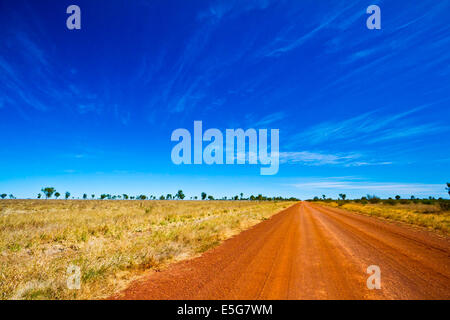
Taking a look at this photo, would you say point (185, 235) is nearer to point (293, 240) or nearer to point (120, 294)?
point (293, 240)

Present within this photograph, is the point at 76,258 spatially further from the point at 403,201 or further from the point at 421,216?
the point at 403,201

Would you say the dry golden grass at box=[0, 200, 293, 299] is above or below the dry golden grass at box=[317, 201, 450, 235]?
above

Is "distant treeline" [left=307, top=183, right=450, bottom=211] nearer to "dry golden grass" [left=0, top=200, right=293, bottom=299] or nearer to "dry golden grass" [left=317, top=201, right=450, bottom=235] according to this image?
"dry golden grass" [left=317, top=201, right=450, bottom=235]

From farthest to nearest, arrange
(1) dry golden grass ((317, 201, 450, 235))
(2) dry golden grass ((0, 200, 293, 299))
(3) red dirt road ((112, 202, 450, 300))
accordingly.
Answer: (1) dry golden grass ((317, 201, 450, 235)) < (2) dry golden grass ((0, 200, 293, 299)) < (3) red dirt road ((112, 202, 450, 300))

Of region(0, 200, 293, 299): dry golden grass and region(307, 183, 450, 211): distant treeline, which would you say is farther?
region(307, 183, 450, 211): distant treeline

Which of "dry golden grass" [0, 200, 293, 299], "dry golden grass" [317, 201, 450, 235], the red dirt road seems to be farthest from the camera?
"dry golden grass" [317, 201, 450, 235]

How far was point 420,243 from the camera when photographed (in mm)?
9820

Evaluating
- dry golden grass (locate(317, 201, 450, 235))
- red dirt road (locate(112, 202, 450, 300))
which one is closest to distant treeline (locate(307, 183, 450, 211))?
dry golden grass (locate(317, 201, 450, 235))

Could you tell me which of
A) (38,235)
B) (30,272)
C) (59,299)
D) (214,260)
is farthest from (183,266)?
(38,235)

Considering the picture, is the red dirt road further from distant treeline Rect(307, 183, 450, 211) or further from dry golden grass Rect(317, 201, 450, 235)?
distant treeline Rect(307, 183, 450, 211)

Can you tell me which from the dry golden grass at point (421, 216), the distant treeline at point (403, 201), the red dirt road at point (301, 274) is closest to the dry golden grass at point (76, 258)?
the red dirt road at point (301, 274)

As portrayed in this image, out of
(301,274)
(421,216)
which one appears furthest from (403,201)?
(301,274)

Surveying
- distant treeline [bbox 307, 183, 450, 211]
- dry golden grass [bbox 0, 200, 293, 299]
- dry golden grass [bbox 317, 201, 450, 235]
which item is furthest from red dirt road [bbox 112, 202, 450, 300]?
distant treeline [bbox 307, 183, 450, 211]

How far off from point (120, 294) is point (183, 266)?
2212mm
